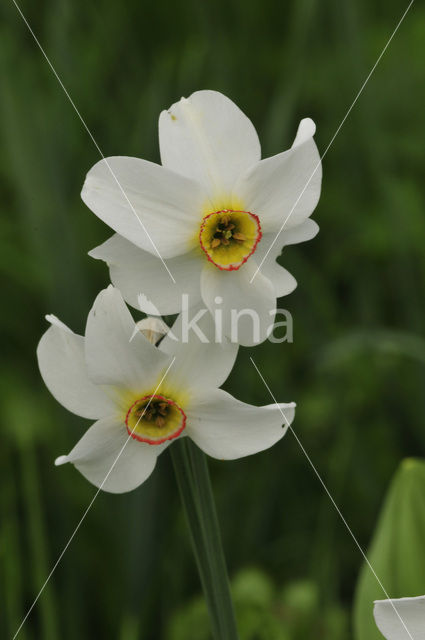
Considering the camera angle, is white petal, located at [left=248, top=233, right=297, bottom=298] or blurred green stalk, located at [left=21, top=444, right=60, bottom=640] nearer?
white petal, located at [left=248, top=233, right=297, bottom=298]

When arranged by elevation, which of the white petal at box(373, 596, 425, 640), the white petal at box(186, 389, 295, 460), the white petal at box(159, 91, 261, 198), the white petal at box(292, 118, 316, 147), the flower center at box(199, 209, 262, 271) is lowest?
the white petal at box(373, 596, 425, 640)

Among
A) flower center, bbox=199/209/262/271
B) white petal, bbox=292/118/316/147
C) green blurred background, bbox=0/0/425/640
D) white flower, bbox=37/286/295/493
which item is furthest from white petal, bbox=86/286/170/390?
green blurred background, bbox=0/0/425/640

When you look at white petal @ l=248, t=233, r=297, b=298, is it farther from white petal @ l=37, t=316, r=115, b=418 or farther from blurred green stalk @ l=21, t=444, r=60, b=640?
blurred green stalk @ l=21, t=444, r=60, b=640

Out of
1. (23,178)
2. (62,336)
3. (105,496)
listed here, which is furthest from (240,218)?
(23,178)

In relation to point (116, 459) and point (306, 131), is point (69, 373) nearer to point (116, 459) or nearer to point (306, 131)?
point (116, 459)

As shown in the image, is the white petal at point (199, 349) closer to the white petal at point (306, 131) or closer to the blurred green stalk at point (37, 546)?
the white petal at point (306, 131)

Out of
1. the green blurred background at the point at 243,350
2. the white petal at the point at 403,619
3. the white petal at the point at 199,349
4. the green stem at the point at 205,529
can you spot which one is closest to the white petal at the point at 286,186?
the white petal at the point at 199,349
